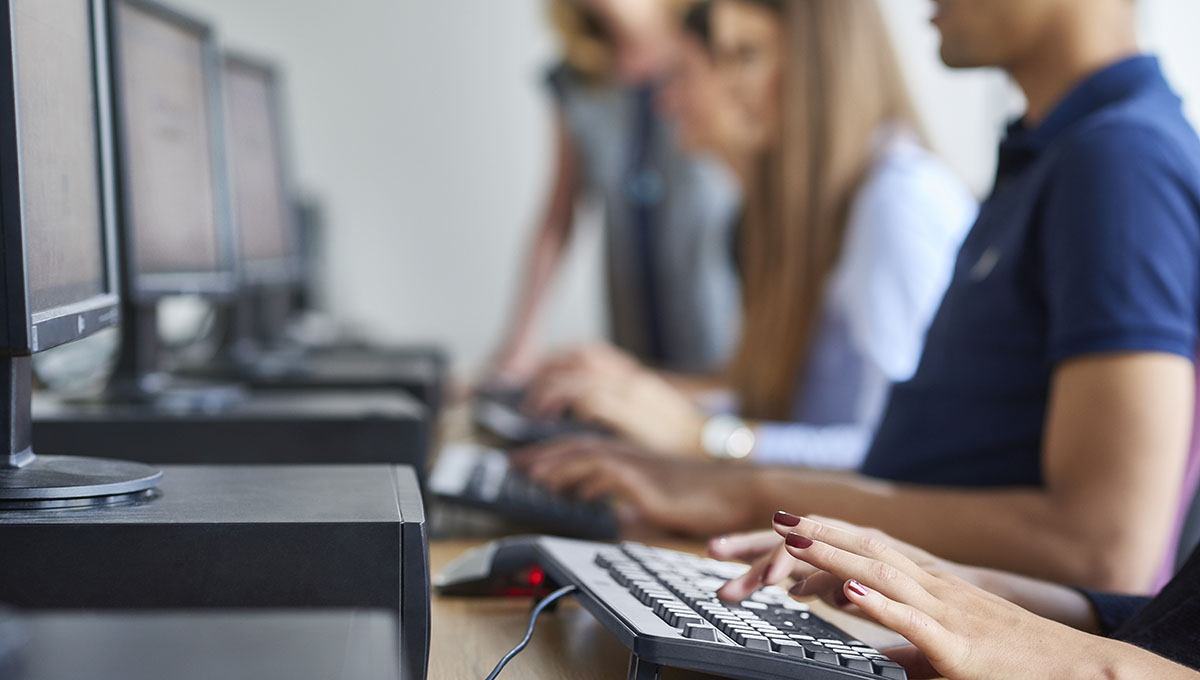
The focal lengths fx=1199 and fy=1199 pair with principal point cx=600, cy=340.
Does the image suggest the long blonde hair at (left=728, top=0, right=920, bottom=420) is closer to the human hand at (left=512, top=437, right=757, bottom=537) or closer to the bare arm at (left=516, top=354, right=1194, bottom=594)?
the human hand at (left=512, top=437, right=757, bottom=537)

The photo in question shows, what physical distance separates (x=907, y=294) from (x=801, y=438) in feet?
0.81

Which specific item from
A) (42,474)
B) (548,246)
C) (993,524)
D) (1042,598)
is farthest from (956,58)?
(548,246)

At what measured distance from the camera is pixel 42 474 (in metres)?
0.69

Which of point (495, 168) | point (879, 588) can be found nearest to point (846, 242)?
point (879, 588)

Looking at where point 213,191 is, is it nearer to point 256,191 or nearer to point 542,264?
point 256,191

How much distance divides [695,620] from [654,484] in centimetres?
57

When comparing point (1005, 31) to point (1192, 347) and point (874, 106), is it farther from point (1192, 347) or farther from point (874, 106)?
point (874, 106)

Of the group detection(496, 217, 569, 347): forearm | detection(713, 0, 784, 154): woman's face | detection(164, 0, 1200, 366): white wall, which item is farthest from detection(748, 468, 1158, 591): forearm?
detection(164, 0, 1200, 366): white wall

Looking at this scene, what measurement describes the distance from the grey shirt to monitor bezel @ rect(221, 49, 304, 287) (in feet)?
3.46

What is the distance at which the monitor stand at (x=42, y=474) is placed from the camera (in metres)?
0.65

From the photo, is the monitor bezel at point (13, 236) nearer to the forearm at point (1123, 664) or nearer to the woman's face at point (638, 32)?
the forearm at point (1123, 664)

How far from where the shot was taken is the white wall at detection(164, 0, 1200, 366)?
4.14m

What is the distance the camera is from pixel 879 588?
627 millimetres

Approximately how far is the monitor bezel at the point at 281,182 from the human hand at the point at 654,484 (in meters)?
0.61
